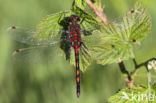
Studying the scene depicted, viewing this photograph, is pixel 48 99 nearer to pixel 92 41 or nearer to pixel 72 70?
pixel 72 70

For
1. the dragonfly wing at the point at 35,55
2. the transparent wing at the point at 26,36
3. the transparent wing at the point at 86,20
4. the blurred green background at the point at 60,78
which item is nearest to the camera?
the transparent wing at the point at 86,20

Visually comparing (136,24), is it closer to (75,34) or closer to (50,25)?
(75,34)

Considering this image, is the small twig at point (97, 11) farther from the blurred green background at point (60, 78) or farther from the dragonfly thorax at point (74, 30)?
the blurred green background at point (60, 78)

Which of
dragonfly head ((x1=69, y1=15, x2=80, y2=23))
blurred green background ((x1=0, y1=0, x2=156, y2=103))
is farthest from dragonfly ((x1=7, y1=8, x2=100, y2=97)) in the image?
blurred green background ((x1=0, y1=0, x2=156, y2=103))

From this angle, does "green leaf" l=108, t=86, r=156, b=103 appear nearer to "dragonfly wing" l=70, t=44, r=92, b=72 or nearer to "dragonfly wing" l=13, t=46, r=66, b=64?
"dragonfly wing" l=70, t=44, r=92, b=72

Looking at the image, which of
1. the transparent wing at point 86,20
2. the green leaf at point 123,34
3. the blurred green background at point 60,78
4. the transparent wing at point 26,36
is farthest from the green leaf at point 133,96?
the blurred green background at point 60,78
